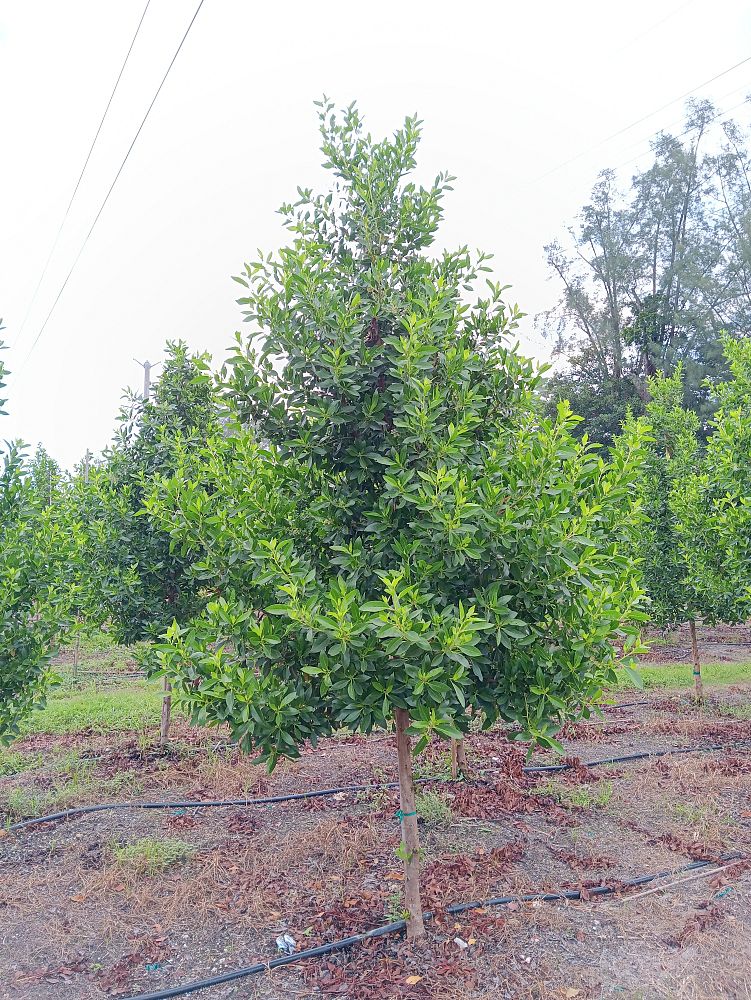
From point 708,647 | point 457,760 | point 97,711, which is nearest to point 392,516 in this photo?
point 457,760

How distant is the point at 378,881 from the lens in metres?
5.06

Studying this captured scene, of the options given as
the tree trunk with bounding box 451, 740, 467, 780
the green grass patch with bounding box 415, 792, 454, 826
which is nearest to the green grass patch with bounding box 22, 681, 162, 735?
the tree trunk with bounding box 451, 740, 467, 780

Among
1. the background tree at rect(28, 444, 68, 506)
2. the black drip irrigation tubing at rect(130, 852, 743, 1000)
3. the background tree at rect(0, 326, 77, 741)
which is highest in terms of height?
the background tree at rect(28, 444, 68, 506)

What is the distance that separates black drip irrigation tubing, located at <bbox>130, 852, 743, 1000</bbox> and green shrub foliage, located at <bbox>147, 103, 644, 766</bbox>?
1.35 meters

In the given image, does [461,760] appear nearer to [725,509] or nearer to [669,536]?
[725,509]

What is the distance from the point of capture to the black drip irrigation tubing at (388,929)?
3905 mm

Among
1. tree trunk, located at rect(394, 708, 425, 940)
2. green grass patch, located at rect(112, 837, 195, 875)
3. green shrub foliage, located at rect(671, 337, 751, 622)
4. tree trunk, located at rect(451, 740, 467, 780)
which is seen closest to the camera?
tree trunk, located at rect(394, 708, 425, 940)

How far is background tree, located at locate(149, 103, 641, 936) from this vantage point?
342 centimetres

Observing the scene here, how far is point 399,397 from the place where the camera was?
3.77 meters

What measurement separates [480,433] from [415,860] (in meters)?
2.57

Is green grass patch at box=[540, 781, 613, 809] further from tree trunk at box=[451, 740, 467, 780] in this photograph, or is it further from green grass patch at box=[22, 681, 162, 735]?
green grass patch at box=[22, 681, 162, 735]

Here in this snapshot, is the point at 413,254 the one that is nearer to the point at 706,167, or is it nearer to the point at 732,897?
the point at 732,897

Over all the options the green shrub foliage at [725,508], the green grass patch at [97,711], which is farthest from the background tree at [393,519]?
the green grass patch at [97,711]

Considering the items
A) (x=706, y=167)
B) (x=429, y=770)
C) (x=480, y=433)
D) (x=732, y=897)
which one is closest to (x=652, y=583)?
(x=429, y=770)
